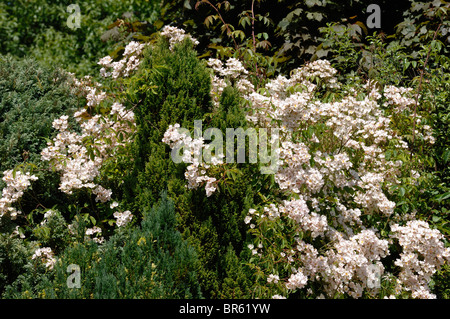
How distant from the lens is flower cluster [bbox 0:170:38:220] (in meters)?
3.32

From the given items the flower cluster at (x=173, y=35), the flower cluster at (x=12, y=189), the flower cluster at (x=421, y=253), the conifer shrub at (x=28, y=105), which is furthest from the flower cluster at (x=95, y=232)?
the flower cluster at (x=421, y=253)

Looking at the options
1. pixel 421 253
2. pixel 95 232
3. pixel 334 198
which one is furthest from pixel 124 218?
pixel 421 253

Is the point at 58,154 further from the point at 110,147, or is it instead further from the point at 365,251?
the point at 365,251

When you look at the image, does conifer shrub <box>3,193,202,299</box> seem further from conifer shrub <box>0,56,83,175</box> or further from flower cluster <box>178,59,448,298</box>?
conifer shrub <box>0,56,83,175</box>

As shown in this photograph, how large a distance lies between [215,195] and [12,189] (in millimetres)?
1566

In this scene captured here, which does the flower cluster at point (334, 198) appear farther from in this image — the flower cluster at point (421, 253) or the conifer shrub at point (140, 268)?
the conifer shrub at point (140, 268)

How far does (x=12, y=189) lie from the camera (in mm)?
3365

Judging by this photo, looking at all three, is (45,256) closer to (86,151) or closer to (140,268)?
(86,151)

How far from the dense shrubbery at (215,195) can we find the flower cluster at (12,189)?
0.6 inches

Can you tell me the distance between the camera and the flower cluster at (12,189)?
3.32m

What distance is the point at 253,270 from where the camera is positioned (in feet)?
10.2

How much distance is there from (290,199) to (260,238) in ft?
1.12

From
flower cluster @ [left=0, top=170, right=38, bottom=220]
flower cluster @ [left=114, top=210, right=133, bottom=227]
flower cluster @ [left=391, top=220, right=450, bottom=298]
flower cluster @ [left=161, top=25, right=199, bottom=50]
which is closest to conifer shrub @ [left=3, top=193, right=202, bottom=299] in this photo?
flower cluster @ [left=114, top=210, right=133, bottom=227]

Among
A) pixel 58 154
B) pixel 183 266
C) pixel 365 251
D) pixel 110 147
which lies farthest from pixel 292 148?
pixel 58 154
